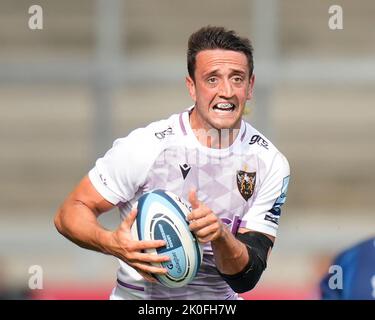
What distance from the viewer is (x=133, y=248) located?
441cm

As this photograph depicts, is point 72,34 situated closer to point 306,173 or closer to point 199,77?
point 306,173

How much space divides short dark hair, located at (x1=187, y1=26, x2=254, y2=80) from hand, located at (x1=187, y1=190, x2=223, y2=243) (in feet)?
3.48

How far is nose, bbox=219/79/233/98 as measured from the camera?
4934 millimetres

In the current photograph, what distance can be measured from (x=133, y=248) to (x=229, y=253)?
19.0 inches

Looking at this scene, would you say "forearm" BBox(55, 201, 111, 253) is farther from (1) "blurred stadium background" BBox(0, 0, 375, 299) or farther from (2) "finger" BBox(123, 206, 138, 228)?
(1) "blurred stadium background" BBox(0, 0, 375, 299)

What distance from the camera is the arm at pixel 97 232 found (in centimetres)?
442

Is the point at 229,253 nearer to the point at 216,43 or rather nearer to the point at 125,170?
the point at 125,170

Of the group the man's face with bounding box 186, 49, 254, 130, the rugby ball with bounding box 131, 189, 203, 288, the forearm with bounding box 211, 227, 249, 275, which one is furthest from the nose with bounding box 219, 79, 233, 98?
the forearm with bounding box 211, 227, 249, 275

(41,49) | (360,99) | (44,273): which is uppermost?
(41,49)

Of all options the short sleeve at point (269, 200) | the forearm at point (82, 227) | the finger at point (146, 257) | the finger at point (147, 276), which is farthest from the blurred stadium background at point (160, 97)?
the finger at point (146, 257)

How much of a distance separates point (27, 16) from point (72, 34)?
474 mm

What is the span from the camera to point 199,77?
5066 millimetres

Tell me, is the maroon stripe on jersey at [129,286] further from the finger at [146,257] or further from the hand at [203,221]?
the hand at [203,221]

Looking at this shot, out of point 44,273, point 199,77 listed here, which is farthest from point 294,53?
point 199,77
